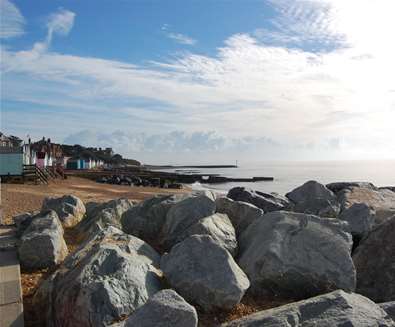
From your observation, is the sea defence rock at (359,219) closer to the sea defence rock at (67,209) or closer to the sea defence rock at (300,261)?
the sea defence rock at (300,261)

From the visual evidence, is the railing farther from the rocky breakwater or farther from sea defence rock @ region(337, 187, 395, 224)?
the rocky breakwater

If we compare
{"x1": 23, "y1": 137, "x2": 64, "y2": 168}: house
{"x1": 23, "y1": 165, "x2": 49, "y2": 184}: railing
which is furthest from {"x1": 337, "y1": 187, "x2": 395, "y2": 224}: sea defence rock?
{"x1": 23, "y1": 137, "x2": 64, "y2": 168}: house

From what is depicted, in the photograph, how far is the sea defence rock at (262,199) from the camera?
11219mm

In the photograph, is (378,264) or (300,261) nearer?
(300,261)

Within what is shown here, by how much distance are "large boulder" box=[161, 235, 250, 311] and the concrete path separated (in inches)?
76.7

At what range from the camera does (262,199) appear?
452 inches

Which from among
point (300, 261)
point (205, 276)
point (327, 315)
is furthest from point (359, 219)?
point (327, 315)

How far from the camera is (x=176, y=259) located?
5.73 meters

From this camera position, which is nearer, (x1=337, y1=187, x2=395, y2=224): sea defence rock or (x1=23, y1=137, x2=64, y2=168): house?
(x1=337, y1=187, x2=395, y2=224): sea defence rock

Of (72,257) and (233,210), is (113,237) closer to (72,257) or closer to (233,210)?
(72,257)

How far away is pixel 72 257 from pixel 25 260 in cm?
164

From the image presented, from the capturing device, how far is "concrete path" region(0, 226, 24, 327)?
17.8 feet

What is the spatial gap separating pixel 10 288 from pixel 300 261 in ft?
13.8

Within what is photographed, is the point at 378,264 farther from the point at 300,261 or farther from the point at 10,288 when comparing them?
the point at 10,288
